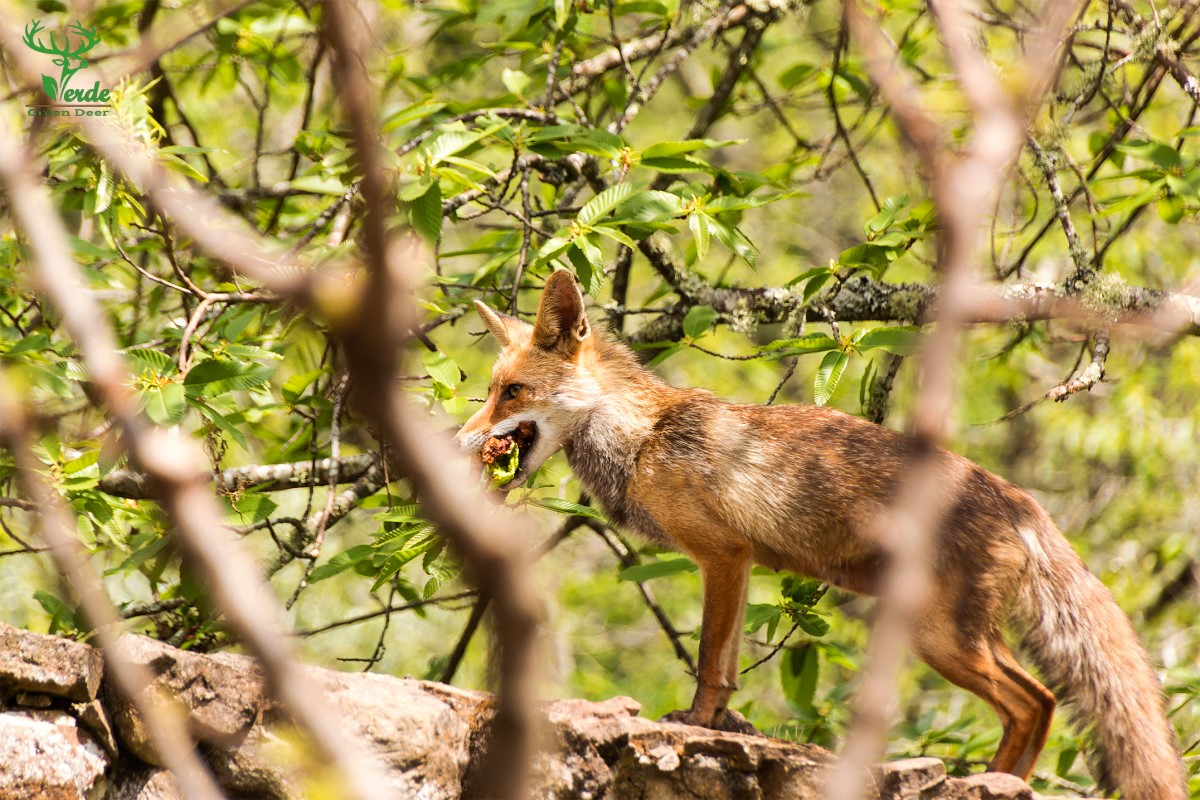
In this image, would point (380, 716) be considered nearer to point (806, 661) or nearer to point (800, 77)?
point (806, 661)

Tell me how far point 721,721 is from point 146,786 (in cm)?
258

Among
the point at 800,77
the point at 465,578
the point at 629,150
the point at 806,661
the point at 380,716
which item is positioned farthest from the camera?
the point at 800,77

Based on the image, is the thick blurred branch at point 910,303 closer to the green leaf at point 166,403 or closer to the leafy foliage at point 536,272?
the leafy foliage at point 536,272

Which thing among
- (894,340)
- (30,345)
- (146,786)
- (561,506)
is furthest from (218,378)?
(894,340)

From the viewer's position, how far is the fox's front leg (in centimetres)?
527

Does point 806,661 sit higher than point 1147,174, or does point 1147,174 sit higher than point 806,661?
point 1147,174

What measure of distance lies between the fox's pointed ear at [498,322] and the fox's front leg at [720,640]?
6.24 feet

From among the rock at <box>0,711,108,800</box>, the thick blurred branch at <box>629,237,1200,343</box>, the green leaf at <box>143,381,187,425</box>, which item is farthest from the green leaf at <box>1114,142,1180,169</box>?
the rock at <box>0,711,108,800</box>

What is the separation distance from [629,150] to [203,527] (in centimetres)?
531

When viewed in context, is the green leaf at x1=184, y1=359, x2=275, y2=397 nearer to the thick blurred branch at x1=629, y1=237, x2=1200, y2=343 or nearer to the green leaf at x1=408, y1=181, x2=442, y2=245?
the green leaf at x1=408, y1=181, x2=442, y2=245

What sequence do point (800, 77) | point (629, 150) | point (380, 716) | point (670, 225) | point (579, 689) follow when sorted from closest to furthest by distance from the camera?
1. point (380, 716)
2. point (670, 225)
3. point (629, 150)
4. point (800, 77)
5. point (579, 689)

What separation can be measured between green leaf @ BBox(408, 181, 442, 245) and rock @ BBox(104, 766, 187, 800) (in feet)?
8.45

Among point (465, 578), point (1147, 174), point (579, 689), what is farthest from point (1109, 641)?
point (579, 689)

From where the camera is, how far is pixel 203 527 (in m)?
1.04
